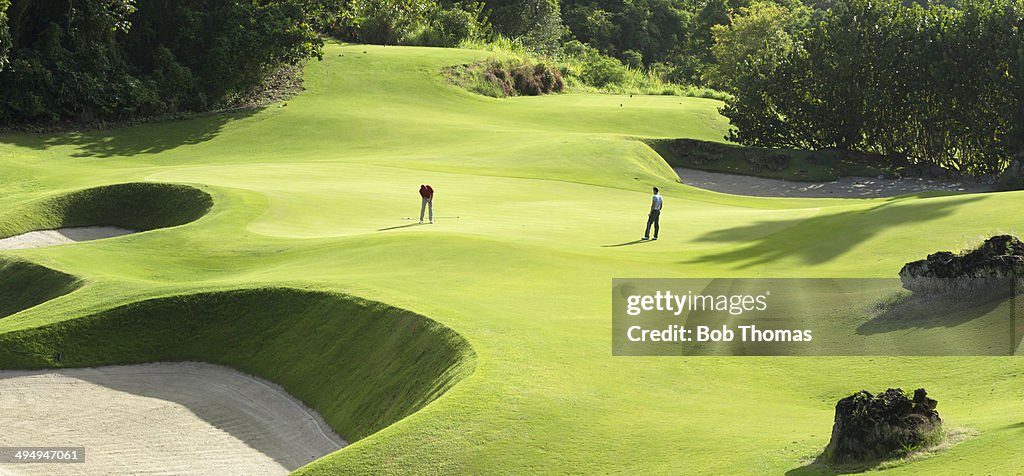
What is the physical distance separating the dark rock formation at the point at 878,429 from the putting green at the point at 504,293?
375mm

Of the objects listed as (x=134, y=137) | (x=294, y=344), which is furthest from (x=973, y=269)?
(x=134, y=137)

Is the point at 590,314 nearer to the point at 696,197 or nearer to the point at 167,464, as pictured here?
the point at 167,464

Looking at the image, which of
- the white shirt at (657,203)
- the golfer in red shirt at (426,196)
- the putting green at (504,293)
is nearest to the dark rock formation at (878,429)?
the putting green at (504,293)

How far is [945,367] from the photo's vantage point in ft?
45.5

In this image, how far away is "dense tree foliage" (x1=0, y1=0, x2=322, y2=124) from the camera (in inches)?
1987

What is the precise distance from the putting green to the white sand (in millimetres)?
6194

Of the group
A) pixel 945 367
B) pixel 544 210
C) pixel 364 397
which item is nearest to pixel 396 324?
pixel 364 397

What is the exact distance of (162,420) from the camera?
56.4 ft

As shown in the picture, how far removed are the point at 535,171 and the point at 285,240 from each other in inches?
756

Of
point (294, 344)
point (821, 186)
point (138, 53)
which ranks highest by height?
point (138, 53)

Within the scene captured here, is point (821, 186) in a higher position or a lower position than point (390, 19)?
lower

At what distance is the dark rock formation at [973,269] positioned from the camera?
15109 mm

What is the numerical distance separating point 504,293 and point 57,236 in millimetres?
18406

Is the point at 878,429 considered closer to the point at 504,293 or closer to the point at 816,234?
the point at 504,293
